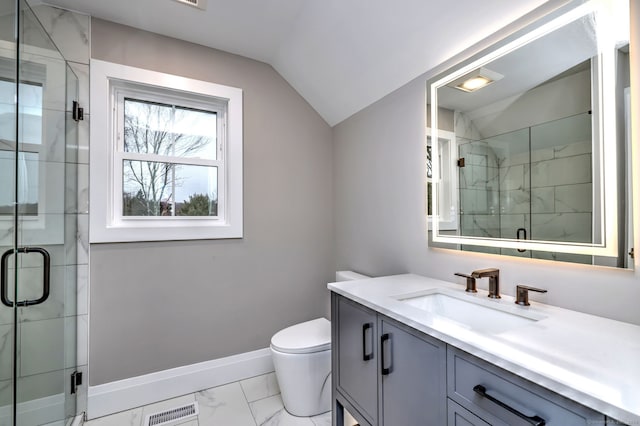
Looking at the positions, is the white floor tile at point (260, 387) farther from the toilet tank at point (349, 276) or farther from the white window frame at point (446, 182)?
the white window frame at point (446, 182)

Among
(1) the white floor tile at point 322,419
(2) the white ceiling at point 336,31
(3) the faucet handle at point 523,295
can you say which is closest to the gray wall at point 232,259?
(2) the white ceiling at point 336,31

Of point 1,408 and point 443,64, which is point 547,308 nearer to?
point 443,64

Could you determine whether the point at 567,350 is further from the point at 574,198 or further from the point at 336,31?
the point at 336,31

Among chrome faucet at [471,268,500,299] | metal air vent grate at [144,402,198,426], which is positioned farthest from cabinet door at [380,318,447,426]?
metal air vent grate at [144,402,198,426]

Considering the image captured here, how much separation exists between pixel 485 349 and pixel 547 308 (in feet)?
1.73

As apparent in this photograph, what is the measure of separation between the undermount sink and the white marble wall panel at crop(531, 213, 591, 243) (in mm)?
313

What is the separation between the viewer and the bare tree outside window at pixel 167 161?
6.70 ft

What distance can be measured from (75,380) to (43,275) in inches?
29.5

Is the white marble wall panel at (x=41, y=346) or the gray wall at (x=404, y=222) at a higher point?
the gray wall at (x=404, y=222)

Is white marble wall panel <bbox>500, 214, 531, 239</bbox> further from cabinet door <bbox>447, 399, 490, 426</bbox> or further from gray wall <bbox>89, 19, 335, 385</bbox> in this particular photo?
gray wall <bbox>89, 19, 335, 385</bbox>

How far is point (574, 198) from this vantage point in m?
1.08

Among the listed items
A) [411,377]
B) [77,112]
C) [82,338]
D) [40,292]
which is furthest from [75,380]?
[411,377]

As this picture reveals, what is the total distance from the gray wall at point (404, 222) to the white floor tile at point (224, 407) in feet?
3.99

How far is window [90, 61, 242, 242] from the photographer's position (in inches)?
73.7
